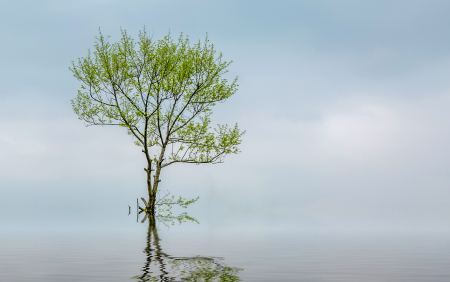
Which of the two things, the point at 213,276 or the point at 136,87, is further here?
the point at 136,87

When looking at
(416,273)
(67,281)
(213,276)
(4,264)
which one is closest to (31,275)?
(67,281)

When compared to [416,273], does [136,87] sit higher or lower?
higher

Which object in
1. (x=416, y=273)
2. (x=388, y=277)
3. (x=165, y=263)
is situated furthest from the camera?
(x=165, y=263)

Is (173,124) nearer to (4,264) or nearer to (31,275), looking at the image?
(4,264)

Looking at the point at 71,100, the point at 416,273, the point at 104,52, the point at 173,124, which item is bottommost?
the point at 416,273

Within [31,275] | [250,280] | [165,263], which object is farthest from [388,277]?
[31,275]

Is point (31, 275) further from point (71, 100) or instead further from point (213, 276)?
point (71, 100)

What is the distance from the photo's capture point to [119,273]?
48.1 feet

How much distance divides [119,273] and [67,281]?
1955mm

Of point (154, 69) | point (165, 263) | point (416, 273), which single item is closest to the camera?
point (416, 273)

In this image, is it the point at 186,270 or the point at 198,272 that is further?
the point at 186,270

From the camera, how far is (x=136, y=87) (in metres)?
39.8

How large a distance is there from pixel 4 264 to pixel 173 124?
24.2 meters

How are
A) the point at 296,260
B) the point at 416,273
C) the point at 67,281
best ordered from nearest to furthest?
the point at 67,281 → the point at 416,273 → the point at 296,260
